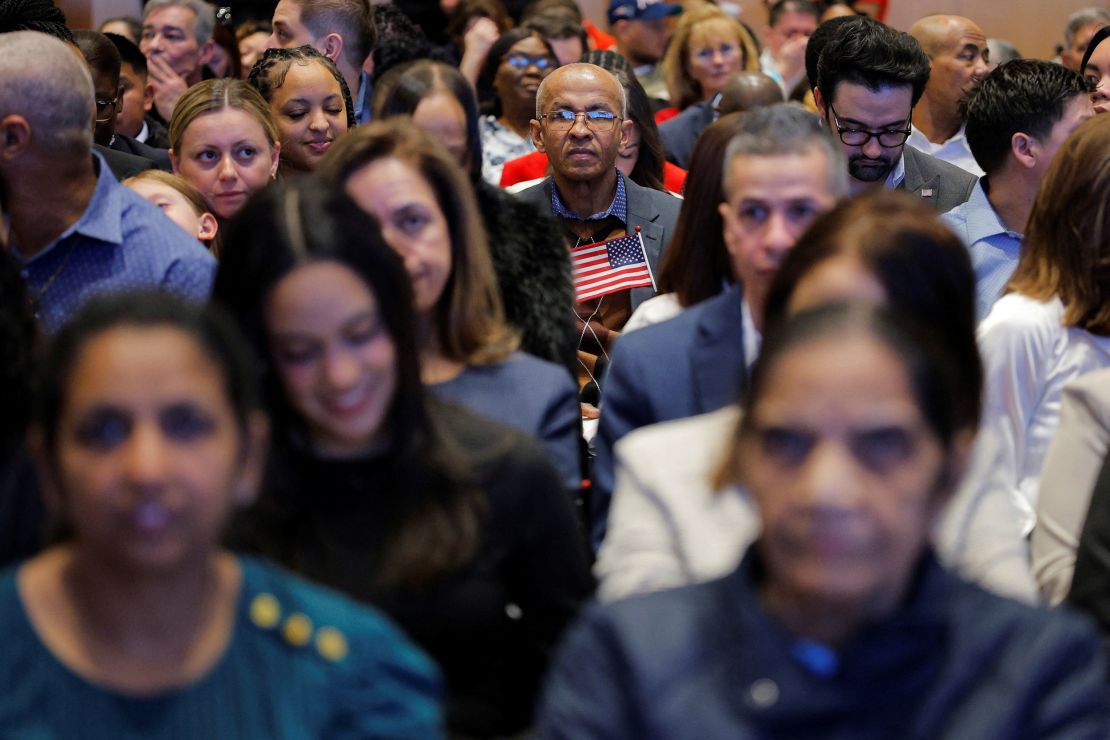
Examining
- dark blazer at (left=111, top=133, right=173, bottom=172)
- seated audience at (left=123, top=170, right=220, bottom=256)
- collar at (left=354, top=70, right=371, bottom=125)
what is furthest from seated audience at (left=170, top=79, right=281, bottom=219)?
collar at (left=354, top=70, right=371, bottom=125)

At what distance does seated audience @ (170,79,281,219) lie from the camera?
4090 millimetres

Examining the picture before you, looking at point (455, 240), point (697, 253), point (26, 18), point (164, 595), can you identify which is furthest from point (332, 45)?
point (164, 595)

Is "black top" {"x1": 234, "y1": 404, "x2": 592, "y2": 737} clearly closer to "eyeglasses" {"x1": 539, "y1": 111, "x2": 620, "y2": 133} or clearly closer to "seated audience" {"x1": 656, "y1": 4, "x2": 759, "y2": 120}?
"eyeglasses" {"x1": 539, "y1": 111, "x2": 620, "y2": 133}

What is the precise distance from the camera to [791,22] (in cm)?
819

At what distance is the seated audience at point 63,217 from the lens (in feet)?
10.2

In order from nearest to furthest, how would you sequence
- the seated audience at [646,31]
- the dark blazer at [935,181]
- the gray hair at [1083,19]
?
the dark blazer at [935,181], the seated audience at [646,31], the gray hair at [1083,19]

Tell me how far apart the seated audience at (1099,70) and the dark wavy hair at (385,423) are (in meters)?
3.28

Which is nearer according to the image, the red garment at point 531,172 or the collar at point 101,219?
the collar at point 101,219

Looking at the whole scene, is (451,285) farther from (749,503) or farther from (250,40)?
(250,40)

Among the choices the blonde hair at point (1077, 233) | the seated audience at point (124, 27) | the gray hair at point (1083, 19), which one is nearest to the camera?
the blonde hair at point (1077, 233)

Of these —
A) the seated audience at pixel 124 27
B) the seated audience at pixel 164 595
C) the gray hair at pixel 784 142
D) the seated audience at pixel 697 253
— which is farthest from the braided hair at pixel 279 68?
the seated audience at pixel 164 595

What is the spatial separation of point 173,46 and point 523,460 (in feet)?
15.7

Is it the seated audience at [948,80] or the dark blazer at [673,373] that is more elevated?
the dark blazer at [673,373]

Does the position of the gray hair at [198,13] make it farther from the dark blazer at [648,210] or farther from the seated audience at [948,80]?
the seated audience at [948,80]
